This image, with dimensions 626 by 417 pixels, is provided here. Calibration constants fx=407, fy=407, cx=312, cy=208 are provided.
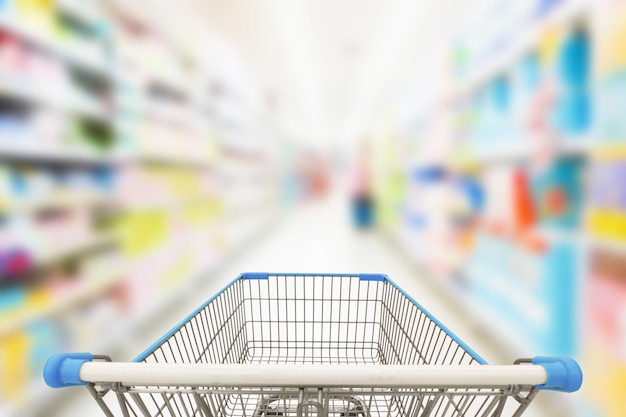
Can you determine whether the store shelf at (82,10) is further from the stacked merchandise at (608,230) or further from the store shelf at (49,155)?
the stacked merchandise at (608,230)

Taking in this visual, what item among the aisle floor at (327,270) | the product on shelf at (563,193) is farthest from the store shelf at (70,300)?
the product on shelf at (563,193)

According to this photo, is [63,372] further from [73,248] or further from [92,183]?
[92,183]

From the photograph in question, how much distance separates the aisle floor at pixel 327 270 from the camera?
1778mm

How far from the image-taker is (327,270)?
2016mm

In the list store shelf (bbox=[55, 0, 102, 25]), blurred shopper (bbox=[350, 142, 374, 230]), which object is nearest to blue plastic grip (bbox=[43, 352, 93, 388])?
store shelf (bbox=[55, 0, 102, 25])

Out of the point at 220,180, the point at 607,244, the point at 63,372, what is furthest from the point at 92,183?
the point at 220,180

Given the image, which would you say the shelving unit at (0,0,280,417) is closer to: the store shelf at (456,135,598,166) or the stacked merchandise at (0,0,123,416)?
the stacked merchandise at (0,0,123,416)

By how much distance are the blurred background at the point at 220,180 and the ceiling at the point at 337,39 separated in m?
0.05

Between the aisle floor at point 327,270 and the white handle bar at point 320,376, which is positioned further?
the aisle floor at point 327,270

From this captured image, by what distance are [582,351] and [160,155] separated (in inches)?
109

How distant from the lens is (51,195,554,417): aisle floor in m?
Answer: 1.78

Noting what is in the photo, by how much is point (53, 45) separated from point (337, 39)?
4.50m

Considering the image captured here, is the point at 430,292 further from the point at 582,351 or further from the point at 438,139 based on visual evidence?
the point at 582,351

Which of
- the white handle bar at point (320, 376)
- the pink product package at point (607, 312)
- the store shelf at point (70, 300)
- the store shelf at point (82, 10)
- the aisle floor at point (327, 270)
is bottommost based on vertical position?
the aisle floor at point (327, 270)
